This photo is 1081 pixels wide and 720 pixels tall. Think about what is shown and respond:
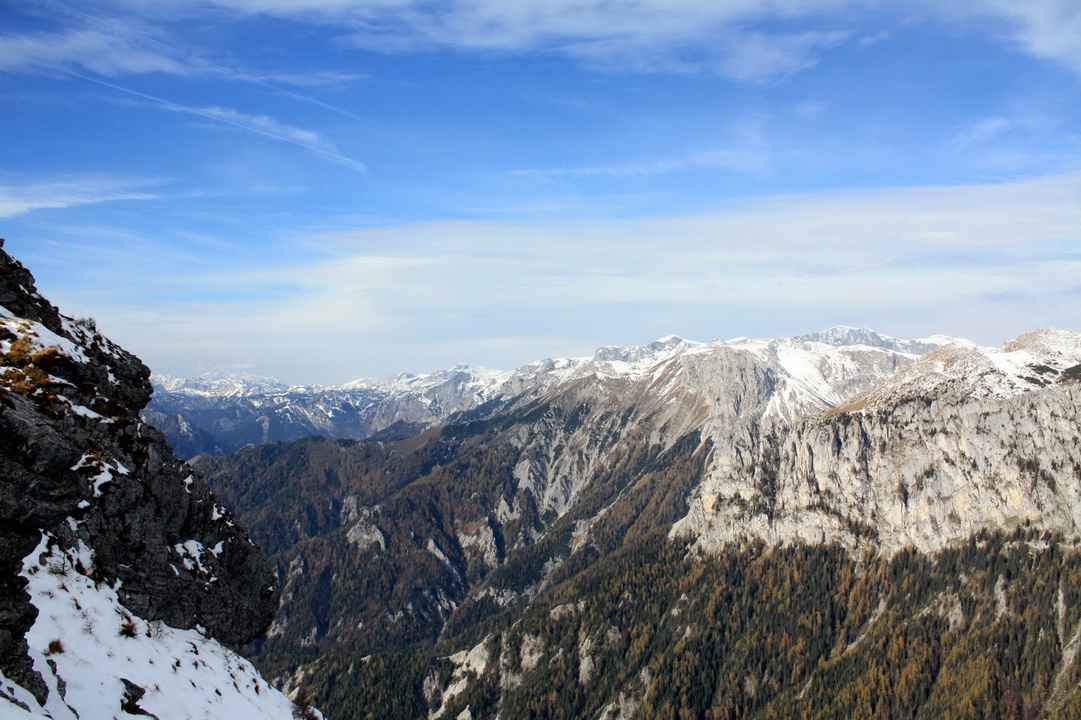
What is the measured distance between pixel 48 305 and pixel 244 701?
33.2 m

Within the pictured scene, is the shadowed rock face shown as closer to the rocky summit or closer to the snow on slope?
the rocky summit

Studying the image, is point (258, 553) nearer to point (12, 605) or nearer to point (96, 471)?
point (96, 471)

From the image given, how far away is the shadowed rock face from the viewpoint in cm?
2591

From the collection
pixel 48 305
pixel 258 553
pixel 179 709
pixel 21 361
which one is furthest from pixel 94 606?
pixel 48 305

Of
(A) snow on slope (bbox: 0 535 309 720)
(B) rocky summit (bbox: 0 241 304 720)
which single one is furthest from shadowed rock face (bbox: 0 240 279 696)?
(A) snow on slope (bbox: 0 535 309 720)

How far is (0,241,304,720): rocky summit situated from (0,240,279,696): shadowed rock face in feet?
0.27

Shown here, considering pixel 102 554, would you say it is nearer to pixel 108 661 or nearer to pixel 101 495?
pixel 101 495

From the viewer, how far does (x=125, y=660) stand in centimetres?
3622

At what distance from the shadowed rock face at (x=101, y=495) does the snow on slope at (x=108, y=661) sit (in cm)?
159

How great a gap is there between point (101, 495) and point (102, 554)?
12.2 ft

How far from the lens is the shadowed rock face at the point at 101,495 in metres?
25.9

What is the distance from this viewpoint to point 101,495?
42.5 metres

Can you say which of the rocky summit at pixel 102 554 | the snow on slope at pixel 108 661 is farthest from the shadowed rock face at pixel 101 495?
the snow on slope at pixel 108 661

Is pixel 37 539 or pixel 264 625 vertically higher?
pixel 37 539
